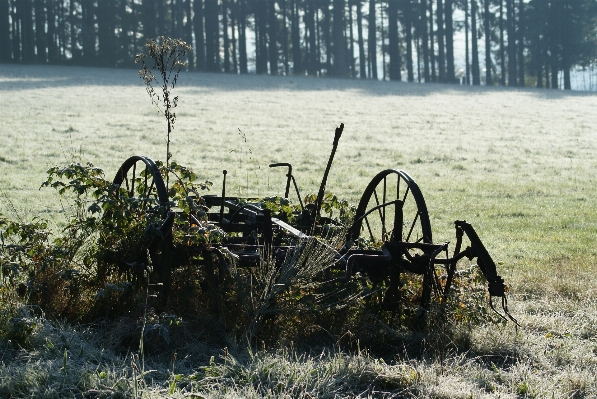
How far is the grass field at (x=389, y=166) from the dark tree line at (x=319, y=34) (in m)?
15.1

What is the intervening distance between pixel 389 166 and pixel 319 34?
48.2 meters

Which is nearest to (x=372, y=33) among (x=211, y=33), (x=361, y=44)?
(x=361, y=44)

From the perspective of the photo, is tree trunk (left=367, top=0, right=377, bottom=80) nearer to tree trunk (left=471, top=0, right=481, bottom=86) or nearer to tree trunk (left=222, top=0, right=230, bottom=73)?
tree trunk (left=471, top=0, right=481, bottom=86)

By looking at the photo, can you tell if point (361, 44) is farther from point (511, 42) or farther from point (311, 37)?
point (511, 42)

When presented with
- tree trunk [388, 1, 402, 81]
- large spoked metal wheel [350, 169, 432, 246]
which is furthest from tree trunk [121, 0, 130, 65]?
large spoked metal wheel [350, 169, 432, 246]

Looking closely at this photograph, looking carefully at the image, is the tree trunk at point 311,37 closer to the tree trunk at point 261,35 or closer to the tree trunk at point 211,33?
the tree trunk at point 261,35

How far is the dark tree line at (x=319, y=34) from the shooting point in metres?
54.4

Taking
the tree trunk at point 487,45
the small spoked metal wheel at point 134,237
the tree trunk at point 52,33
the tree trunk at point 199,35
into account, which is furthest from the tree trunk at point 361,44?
the small spoked metal wheel at point 134,237

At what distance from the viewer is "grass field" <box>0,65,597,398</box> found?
404 cm

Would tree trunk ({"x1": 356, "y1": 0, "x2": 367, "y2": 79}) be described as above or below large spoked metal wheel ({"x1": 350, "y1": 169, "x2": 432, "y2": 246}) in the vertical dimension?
above

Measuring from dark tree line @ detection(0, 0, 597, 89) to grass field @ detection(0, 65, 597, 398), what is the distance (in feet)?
49.4

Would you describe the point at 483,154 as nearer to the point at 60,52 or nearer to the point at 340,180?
the point at 340,180

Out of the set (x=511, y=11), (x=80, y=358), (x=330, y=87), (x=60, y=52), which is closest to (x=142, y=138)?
(x=80, y=358)

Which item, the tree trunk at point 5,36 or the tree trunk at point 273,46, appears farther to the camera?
the tree trunk at point 273,46
